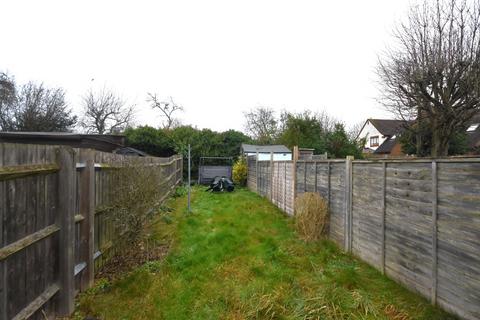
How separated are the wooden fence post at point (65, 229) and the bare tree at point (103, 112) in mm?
30288

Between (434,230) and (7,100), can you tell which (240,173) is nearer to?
(434,230)

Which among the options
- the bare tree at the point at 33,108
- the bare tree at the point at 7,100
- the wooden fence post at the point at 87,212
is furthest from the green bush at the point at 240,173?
the bare tree at the point at 7,100

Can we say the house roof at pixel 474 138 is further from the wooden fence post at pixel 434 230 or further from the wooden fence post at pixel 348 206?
the wooden fence post at pixel 434 230

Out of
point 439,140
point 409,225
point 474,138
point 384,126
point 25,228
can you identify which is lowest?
point 409,225

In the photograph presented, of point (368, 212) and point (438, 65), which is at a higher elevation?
point (438, 65)

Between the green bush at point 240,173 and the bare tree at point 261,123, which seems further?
the bare tree at point 261,123

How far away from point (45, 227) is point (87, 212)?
0.96 m

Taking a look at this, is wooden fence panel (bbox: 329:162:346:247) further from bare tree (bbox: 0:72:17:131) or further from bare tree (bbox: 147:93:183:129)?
bare tree (bbox: 147:93:183:129)

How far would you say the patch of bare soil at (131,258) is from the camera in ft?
13.9

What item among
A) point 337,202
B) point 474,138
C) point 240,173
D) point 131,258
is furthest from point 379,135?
point 131,258

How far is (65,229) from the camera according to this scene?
2.96 meters

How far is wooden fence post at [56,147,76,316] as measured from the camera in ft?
9.61

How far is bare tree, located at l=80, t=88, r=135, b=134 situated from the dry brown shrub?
1143 inches

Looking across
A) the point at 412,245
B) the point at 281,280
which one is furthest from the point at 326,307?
the point at 412,245
